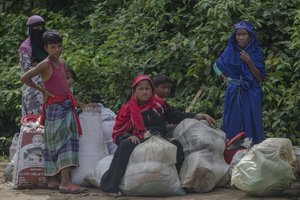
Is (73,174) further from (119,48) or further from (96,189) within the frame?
(119,48)

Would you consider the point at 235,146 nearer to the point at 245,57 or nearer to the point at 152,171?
the point at 245,57

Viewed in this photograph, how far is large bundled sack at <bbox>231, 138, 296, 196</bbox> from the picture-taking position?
217 inches

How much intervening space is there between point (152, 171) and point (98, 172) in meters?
0.69

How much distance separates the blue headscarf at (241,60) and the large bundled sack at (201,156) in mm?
718

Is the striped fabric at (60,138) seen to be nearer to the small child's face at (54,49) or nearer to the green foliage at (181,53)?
the small child's face at (54,49)

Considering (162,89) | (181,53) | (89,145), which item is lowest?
(89,145)

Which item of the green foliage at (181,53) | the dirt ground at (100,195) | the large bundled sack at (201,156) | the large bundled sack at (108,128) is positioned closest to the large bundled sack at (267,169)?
the dirt ground at (100,195)

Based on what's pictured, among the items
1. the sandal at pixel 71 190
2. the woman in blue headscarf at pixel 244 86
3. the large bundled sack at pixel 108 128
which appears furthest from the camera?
the woman in blue headscarf at pixel 244 86

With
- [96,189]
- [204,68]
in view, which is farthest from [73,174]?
[204,68]

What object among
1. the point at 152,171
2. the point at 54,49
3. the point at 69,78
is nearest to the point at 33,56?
the point at 69,78

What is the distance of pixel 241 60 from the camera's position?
664 cm

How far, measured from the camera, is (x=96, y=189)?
6254mm

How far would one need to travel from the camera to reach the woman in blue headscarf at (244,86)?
662cm

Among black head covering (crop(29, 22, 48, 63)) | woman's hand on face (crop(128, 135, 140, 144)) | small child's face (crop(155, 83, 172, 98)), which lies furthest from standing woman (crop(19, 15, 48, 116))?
woman's hand on face (crop(128, 135, 140, 144))
